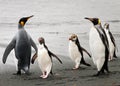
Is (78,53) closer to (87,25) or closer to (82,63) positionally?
(82,63)

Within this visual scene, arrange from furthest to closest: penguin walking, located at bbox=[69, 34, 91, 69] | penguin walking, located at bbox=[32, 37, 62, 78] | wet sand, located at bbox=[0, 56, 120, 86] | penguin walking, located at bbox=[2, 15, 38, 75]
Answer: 1. penguin walking, located at bbox=[69, 34, 91, 69]
2. penguin walking, located at bbox=[2, 15, 38, 75]
3. penguin walking, located at bbox=[32, 37, 62, 78]
4. wet sand, located at bbox=[0, 56, 120, 86]

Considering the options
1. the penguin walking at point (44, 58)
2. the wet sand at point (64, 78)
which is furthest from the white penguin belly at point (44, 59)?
the wet sand at point (64, 78)

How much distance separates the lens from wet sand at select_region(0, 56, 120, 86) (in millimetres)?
8500

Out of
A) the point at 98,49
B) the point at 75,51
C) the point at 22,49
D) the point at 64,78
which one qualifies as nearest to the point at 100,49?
the point at 98,49

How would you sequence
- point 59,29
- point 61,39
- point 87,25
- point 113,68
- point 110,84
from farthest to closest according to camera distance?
point 87,25 → point 59,29 → point 61,39 → point 113,68 → point 110,84

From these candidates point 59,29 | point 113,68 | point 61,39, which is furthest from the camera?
point 59,29

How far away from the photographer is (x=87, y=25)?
20.0 metres

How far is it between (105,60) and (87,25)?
35.2 feet

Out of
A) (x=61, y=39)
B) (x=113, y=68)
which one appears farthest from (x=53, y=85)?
(x=61, y=39)

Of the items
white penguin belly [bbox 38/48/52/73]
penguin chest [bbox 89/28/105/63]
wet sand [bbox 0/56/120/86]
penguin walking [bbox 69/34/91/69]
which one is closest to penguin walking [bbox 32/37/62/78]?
white penguin belly [bbox 38/48/52/73]

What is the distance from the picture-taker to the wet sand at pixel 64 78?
8500mm

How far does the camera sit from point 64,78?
897 centimetres

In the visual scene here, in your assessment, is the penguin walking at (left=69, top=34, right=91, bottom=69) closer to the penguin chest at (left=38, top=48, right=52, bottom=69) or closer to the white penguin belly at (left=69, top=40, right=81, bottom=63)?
the white penguin belly at (left=69, top=40, right=81, bottom=63)

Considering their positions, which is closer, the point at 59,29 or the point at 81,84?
the point at 81,84
